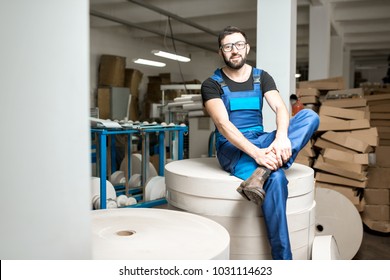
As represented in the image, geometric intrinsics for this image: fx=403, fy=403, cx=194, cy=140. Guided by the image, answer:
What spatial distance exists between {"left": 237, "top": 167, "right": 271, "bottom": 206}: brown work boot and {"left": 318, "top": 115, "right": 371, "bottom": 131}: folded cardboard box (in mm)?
2728

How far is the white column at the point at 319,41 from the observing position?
664 centimetres

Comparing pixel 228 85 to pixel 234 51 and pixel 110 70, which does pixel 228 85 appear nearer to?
pixel 234 51

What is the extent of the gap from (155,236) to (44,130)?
40.4 inches

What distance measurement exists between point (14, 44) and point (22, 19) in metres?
0.07

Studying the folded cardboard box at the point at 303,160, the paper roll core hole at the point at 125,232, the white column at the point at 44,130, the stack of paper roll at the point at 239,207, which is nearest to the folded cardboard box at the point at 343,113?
the folded cardboard box at the point at 303,160

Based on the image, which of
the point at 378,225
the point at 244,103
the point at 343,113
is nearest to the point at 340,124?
the point at 343,113

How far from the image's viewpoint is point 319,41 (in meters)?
6.86

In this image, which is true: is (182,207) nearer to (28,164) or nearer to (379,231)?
(28,164)

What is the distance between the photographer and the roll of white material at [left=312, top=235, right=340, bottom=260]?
8.41ft

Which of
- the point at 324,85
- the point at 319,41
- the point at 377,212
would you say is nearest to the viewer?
the point at 377,212

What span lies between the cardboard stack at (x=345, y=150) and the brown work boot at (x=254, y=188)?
250 cm

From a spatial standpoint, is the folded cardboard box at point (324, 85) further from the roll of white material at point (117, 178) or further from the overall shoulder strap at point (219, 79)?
the overall shoulder strap at point (219, 79)

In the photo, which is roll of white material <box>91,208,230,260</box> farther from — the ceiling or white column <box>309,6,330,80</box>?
white column <box>309,6,330,80</box>

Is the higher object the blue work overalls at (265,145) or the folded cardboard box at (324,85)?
the folded cardboard box at (324,85)
